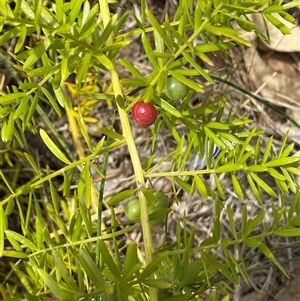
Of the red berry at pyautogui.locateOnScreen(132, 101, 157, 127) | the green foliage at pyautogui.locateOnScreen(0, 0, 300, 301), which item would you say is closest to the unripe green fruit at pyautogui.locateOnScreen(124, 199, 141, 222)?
the green foliage at pyautogui.locateOnScreen(0, 0, 300, 301)

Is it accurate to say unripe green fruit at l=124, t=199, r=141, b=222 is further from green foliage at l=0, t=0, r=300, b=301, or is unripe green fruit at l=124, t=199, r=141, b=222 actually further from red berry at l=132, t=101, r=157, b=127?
red berry at l=132, t=101, r=157, b=127

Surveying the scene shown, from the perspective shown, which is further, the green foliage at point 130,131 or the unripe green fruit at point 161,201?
the unripe green fruit at point 161,201

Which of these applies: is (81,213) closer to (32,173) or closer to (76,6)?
(76,6)

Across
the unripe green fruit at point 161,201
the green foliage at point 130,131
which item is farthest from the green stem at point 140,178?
the unripe green fruit at point 161,201

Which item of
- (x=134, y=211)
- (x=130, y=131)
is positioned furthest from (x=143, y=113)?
(x=134, y=211)

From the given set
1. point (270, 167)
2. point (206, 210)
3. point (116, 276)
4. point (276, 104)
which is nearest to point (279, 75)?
point (276, 104)

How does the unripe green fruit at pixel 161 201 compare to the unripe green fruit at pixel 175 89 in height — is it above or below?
below

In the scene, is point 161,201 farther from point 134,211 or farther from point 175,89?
point 175,89

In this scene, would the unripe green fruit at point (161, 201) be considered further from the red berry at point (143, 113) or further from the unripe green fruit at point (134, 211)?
the red berry at point (143, 113)
